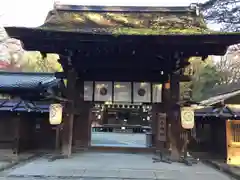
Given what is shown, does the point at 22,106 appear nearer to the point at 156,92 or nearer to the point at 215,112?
the point at 156,92

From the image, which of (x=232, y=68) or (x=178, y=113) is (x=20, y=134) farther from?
(x=232, y=68)

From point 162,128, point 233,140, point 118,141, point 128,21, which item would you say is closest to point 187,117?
point 162,128

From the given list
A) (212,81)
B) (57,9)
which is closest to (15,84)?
(57,9)

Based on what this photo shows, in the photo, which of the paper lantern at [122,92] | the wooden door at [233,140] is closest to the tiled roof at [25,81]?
the paper lantern at [122,92]

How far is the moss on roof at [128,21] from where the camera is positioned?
371 inches

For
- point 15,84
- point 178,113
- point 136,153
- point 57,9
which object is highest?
point 57,9

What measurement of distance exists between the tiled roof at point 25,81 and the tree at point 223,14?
29.0 ft

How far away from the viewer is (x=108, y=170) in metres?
7.72

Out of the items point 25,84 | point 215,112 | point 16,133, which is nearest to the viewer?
point 215,112

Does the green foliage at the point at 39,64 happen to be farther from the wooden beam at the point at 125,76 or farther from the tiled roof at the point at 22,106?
the wooden beam at the point at 125,76

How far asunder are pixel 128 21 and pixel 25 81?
27.3ft

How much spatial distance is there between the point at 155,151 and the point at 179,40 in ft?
14.9

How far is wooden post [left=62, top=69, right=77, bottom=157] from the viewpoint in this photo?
9.63 meters

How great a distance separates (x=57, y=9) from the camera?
10.4 meters
